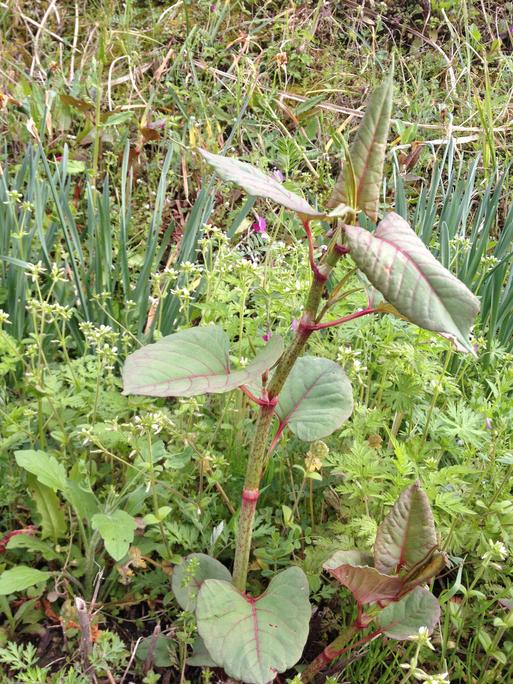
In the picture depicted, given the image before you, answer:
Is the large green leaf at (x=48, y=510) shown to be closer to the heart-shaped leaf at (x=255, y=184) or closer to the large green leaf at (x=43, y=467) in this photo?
the large green leaf at (x=43, y=467)

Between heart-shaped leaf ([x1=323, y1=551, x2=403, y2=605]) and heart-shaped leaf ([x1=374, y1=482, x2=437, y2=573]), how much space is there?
4cm

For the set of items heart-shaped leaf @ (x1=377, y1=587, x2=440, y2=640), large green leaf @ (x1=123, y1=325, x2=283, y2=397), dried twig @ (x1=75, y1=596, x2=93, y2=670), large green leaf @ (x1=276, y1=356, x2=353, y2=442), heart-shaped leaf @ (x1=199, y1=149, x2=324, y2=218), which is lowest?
dried twig @ (x1=75, y1=596, x2=93, y2=670)

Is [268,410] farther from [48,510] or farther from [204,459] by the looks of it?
[48,510]

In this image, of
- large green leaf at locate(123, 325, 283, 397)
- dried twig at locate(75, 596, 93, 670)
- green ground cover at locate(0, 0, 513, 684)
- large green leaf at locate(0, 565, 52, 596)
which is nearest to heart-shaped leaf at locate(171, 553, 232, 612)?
green ground cover at locate(0, 0, 513, 684)

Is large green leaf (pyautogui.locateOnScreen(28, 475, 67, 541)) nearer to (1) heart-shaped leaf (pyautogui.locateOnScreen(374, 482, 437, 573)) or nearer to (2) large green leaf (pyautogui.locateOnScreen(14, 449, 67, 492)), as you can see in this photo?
(2) large green leaf (pyautogui.locateOnScreen(14, 449, 67, 492))

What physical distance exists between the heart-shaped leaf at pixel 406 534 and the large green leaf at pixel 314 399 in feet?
0.53

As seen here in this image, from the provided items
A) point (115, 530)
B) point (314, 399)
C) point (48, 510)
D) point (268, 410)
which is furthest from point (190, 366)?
point (48, 510)

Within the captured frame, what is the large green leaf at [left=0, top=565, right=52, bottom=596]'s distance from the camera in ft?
4.00

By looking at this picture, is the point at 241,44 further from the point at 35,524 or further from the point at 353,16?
the point at 35,524

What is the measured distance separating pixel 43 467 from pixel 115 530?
8.5 inches

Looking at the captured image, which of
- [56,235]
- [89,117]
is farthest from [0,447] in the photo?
[89,117]

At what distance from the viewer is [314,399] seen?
1.18 metres

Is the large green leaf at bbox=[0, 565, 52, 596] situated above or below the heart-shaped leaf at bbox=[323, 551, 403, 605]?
below

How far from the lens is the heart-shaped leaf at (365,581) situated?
3.35ft
